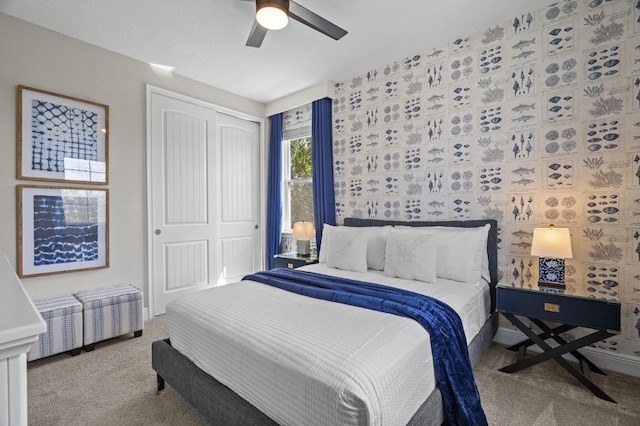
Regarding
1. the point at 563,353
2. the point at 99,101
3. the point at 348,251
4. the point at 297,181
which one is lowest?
the point at 563,353

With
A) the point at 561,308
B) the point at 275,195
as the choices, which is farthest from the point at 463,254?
the point at 275,195

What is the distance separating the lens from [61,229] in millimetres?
2738

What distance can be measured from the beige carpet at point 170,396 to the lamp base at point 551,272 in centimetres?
62

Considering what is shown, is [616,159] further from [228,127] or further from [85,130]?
[85,130]

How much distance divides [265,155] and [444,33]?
2.70 metres

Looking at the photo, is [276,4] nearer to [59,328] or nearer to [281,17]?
[281,17]

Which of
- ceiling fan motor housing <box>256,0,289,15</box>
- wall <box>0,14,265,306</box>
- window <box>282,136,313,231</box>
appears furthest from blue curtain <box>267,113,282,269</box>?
ceiling fan motor housing <box>256,0,289,15</box>

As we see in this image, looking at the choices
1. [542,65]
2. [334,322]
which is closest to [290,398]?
[334,322]

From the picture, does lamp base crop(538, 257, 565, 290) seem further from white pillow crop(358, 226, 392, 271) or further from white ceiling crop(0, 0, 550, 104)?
white ceiling crop(0, 0, 550, 104)

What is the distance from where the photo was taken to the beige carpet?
1744 millimetres

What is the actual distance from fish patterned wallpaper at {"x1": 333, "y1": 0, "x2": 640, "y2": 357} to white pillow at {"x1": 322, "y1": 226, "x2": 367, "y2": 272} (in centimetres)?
71

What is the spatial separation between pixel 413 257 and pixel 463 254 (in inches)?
15.6

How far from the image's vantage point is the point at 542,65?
97.6 inches

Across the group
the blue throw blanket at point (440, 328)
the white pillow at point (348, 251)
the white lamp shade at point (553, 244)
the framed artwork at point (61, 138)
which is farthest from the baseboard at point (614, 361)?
the framed artwork at point (61, 138)
